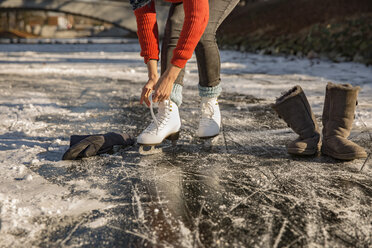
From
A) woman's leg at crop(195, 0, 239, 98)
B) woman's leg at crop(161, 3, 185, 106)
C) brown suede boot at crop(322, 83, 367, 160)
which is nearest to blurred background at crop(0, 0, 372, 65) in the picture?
woman's leg at crop(195, 0, 239, 98)

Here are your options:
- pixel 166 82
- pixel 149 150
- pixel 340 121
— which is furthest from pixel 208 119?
pixel 340 121

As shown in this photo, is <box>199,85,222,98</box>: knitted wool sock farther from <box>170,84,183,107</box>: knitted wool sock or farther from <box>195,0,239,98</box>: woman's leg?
<box>170,84,183,107</box>: knitted wool sock

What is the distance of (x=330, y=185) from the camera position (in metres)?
1.60

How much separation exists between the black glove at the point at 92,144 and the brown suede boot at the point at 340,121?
4.01 ft

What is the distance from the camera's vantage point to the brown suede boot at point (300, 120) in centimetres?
198

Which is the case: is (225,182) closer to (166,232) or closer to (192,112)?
(166,232)

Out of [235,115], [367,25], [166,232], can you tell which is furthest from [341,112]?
[367,25]

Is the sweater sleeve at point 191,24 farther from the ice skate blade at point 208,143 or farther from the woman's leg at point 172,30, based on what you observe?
the ice skate blade at point 208,143

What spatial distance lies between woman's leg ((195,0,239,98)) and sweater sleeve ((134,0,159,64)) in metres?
0.26

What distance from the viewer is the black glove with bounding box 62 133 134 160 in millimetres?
1918

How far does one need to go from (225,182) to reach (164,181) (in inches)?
11.6

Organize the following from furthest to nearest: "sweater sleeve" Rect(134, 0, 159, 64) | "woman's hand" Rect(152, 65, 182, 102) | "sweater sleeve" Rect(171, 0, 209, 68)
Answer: "sweater sleeve" Rect(134, 0, 159, 64) < "woman's hand" Rect(152, 65, 182, 102) < "sweater sleeve" Rect(171, 0, 209, 68)

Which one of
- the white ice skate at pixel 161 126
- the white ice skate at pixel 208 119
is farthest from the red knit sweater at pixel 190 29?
the white ice skate at pixel 208 119

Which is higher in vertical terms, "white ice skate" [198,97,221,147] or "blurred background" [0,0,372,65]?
"blurred background" [0,0,372,65]
